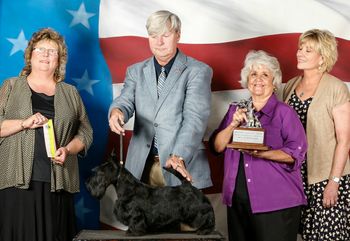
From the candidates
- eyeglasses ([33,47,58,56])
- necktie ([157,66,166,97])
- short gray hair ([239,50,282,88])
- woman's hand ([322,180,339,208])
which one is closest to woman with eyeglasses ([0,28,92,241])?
eyeglasses ([33,47,58,56])

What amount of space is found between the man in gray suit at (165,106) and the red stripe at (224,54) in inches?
28.9

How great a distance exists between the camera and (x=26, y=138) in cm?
230

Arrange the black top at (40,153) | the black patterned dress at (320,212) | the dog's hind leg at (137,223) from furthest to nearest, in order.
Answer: the black patterned dress at (320,212), the black top at (40,153), the dog's hind leg at (137,223)

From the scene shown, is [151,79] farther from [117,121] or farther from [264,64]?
[264,64]

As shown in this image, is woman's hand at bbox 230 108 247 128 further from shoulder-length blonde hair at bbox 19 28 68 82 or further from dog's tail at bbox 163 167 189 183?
shoulder-length blonde hair at bbox 19 28 68 82

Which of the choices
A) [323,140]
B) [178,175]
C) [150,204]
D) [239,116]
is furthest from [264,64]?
[150,204]

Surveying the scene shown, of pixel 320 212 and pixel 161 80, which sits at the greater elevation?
pixel 161 80

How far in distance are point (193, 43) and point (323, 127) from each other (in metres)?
0.87

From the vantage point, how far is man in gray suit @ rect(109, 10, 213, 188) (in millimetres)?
2262

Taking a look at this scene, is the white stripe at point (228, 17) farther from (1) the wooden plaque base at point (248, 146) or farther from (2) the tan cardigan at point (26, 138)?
(1) the wooden plaque base at point (248, 146)

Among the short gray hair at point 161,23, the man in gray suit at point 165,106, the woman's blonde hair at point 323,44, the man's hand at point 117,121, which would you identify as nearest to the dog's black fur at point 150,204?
the man's hand at point 117,121

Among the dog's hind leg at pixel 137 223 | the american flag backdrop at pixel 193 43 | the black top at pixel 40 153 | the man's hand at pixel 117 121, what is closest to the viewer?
the dog's hind leg at pixel 137 223

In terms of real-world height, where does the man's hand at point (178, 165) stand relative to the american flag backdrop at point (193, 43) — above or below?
below

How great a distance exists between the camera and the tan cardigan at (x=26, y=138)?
2295 millimetres
